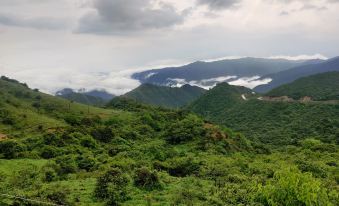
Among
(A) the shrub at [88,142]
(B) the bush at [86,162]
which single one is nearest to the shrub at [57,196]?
(B) the bush at [86,162]

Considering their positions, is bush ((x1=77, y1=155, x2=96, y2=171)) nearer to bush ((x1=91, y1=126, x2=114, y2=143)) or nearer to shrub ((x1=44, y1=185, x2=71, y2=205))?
shrub ((x1=44, y1=185, x2=71, y2=205))

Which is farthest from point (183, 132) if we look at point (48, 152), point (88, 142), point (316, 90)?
point (316, 90)

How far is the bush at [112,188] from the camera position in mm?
34969

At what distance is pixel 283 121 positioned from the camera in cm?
15462

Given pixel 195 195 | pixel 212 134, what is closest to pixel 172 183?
pixel 195 195

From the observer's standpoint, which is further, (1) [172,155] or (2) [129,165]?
(1) [172,155]

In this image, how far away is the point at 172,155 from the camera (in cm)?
6650

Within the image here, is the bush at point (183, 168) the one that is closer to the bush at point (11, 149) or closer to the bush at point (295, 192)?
the bush at point (295, 192)

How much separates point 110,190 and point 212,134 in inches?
1970

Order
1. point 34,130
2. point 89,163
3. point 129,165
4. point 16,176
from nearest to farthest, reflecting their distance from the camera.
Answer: point 16,176, point 129,165, point 89,163, point 34,130

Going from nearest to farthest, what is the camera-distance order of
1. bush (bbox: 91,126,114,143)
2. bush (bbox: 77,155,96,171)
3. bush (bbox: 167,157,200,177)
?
1. bush (bbox: 167,157,200,177)
2. bush (bbox: 77,155,96,171)
3. bush (bbox: 91,126,114,143)

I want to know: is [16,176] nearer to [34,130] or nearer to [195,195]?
[195,195]

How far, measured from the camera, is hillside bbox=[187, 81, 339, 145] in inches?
5113

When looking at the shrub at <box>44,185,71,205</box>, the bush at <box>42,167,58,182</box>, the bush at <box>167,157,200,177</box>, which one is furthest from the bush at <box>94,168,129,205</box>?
the bush at <box>167,157,200,177</box>
